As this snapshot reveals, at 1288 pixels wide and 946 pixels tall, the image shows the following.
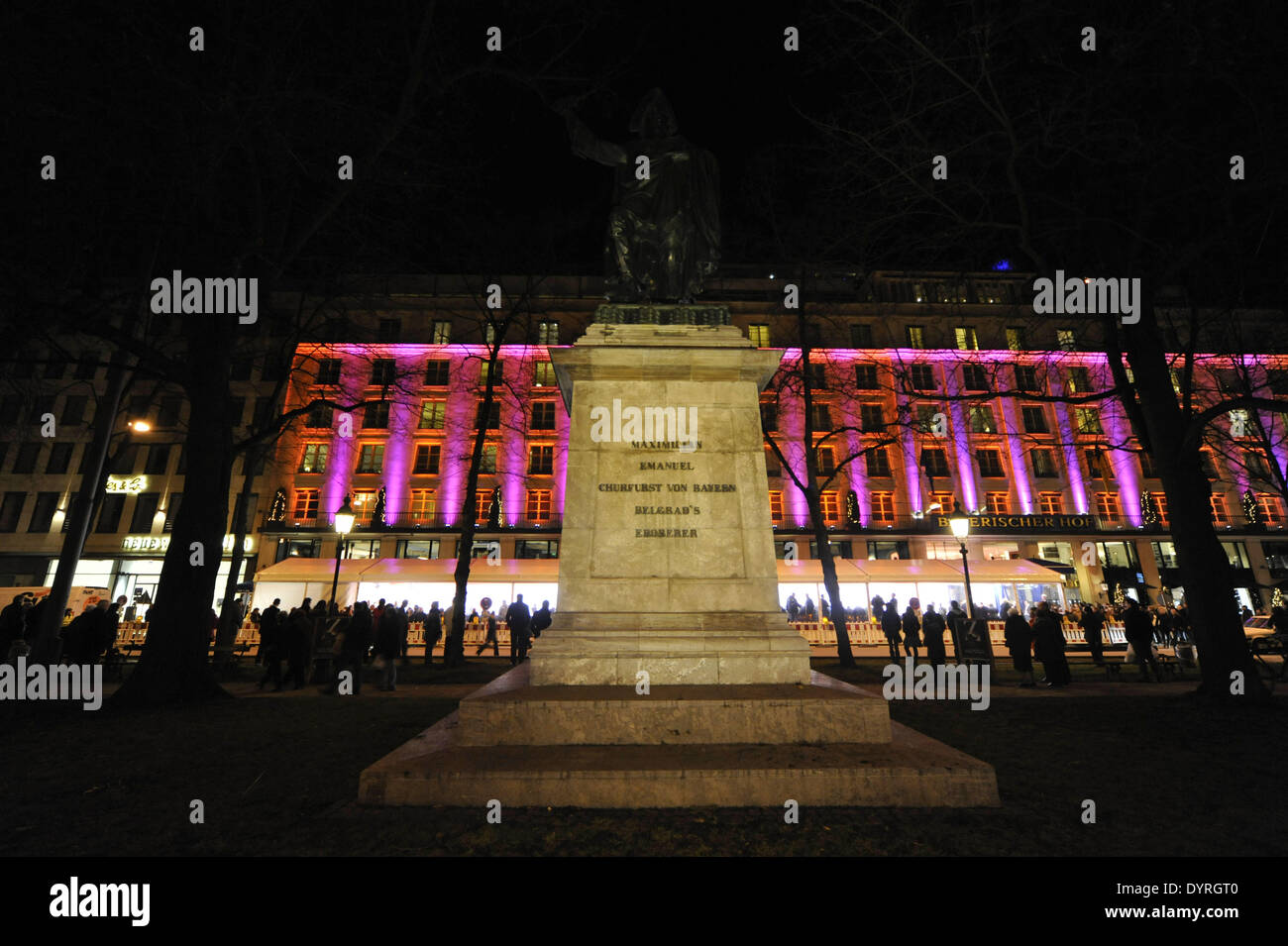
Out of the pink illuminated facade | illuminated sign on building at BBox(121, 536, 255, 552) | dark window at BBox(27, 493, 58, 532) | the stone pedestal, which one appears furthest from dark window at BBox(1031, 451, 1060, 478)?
dark window at BBox(27, 493, 58, 532)

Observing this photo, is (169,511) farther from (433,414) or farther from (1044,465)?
(1044,465)

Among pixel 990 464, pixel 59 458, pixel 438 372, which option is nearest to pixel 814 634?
pixel 990 464

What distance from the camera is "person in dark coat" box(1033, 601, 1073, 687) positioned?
41.6 ft

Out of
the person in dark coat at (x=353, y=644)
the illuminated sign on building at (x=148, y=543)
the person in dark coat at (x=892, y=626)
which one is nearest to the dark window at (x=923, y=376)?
the person in dark coat at (x=892, y=626)

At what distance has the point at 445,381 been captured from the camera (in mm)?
41375

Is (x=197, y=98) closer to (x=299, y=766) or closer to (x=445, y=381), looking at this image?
(x=299, y=766)

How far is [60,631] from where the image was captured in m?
12.6

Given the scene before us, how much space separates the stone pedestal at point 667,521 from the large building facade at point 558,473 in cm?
3059

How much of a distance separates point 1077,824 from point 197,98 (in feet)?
42.7

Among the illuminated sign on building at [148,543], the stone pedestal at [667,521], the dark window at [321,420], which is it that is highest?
the dark window at [321,420]

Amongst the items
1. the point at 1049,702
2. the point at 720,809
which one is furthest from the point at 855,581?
the point at 720,809

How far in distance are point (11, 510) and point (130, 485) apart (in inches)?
316

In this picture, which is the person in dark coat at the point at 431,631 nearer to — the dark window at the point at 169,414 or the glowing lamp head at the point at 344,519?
the glowing lamp head at the point at 344,519

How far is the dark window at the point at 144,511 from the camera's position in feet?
124
